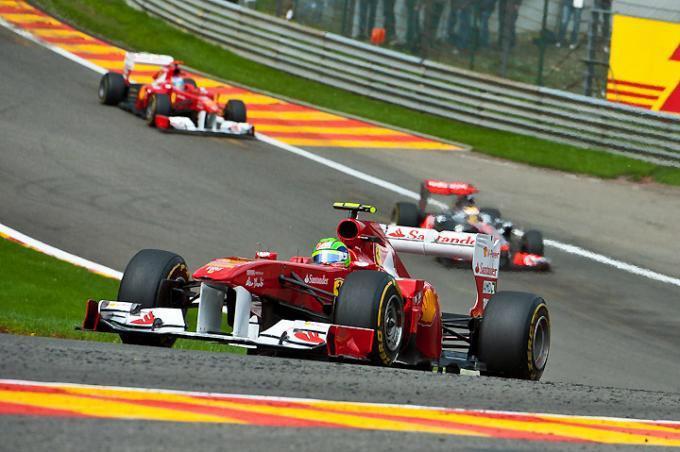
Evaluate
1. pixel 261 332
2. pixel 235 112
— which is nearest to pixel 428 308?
pixel 261 332

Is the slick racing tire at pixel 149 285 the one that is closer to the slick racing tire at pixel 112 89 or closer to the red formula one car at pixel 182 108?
the red formula one car at pixel 182 108

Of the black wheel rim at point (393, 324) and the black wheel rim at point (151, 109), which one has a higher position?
the black wheel rim at point (393, 324)

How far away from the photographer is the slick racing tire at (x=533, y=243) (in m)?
19.2

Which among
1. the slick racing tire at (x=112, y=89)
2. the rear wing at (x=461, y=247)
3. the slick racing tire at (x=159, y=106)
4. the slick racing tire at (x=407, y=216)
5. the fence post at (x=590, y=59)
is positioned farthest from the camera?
the fence post at (x=590, y=59)

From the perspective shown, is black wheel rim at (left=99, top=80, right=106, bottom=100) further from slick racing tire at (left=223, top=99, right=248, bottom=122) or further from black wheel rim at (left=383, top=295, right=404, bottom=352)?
black wheel rim at (left=383, top=295, right=404, bottom=352)

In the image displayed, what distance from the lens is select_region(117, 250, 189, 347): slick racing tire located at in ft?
35.7

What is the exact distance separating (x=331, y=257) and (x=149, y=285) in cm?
155

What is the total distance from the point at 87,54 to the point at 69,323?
18789 mm

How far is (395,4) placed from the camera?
29.6m

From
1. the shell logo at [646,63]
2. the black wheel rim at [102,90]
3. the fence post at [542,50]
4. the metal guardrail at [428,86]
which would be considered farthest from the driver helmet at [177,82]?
the shell logo at [646,63]

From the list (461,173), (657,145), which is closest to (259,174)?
(461,173)

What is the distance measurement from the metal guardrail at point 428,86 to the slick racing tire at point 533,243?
6851 mm

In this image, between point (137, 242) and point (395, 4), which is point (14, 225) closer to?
point (137, 242)

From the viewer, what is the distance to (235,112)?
25469 millimetres
